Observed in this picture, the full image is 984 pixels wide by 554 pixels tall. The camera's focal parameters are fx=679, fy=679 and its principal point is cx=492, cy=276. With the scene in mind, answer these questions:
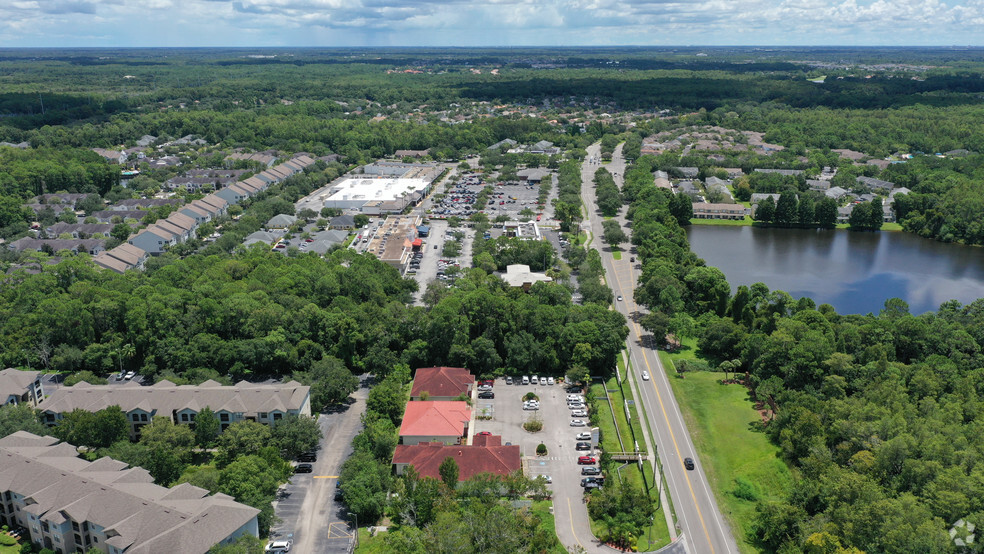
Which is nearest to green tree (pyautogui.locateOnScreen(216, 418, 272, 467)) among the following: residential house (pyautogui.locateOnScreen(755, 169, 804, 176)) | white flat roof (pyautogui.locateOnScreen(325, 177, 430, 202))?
white flat roof (pyautogui.locateOnScreen(325, 177, 430, 202))

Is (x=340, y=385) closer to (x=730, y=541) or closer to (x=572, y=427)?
(x=572, y=427)

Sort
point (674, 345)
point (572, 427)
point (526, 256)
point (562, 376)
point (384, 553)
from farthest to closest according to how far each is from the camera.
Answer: point (526, 256) → point (674, 345) → point (562, 376) → point (572, 427) → point (384, 553)

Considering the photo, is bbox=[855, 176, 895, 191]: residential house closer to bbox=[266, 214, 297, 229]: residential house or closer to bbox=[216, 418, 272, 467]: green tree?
bbox=[266, 214, 297, 229]: residential house

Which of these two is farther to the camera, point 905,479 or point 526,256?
point 526,256

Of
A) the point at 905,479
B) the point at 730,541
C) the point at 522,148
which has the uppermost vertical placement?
the point at 522,148

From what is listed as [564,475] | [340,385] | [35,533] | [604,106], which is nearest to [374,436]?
→ [340,385]

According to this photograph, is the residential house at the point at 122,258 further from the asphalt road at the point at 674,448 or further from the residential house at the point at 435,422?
the asphalt road at the point at 674,448
